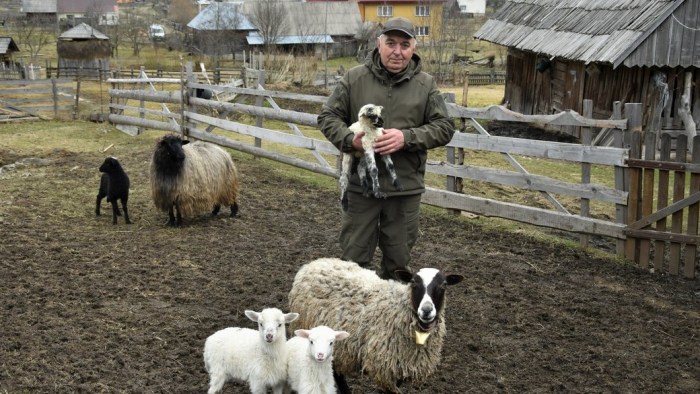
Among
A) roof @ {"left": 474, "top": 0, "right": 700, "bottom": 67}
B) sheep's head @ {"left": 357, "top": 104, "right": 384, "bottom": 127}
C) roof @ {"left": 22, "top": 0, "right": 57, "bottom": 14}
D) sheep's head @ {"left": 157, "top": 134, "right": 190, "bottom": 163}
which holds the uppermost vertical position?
roof @ {"left": 22, "top": 0, "right": 57, "bottom": 14}

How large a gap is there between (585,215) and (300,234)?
3.42 metres

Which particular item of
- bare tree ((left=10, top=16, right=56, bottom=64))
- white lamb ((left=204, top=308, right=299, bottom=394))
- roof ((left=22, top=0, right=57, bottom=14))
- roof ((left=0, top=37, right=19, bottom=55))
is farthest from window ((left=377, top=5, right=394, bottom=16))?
white lamb ((left=204, top=308, right=299, bottom=394))

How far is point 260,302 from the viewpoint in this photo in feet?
19.9

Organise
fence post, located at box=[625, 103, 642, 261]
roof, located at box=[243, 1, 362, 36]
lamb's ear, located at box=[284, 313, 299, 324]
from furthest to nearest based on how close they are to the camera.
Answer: roof, located at box=[243, 1, 362, 36], fence post, located at box=[625, 103, 642, 261], lamb's ear, located at box=[284, 313, 299, 324]

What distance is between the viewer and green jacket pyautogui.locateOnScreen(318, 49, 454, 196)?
4.43 metres

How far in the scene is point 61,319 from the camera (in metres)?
5.51

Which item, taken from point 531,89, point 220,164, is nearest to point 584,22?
point 531,89

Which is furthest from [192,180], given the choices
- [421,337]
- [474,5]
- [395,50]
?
[474,5]

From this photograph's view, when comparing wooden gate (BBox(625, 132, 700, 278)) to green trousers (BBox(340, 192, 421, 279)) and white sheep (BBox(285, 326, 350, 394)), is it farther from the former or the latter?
white sheep (BBox(285, 326, 350, 394))

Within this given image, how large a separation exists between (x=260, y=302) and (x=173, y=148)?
10.7ft

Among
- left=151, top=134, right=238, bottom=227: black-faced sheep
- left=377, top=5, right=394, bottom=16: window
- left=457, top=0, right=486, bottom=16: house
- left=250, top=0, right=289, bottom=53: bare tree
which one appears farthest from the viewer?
left=457, top=0, right=486, bottom=16: house

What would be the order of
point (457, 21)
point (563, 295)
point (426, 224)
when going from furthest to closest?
point (457, 21), point (426, 224), point (563, 295)

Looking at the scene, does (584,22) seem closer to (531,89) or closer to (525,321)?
(531,89)

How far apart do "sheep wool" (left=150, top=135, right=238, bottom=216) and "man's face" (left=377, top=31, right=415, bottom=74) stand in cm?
495
